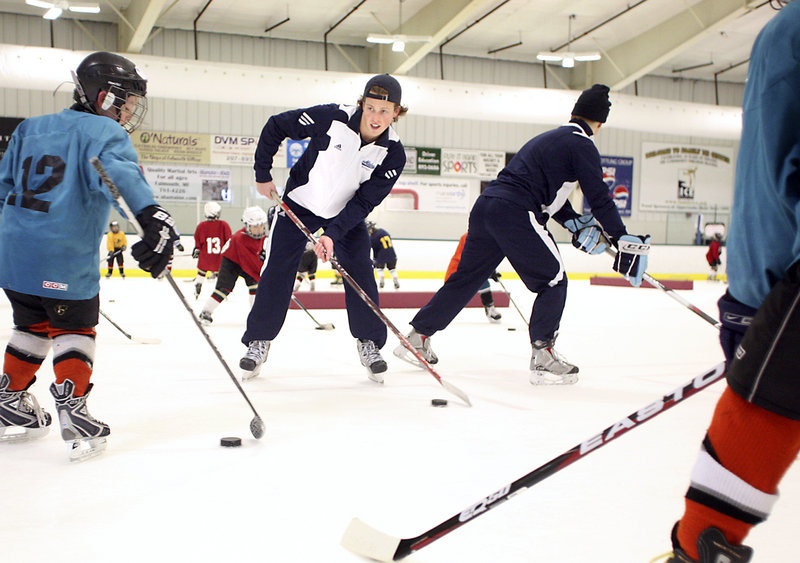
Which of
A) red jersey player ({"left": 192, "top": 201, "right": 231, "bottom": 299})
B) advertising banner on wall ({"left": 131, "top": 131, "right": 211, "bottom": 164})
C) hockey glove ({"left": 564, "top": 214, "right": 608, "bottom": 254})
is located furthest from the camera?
advertising banner on wall ({"left": 131, "top": 131, "right": 211, "bottom": 164})

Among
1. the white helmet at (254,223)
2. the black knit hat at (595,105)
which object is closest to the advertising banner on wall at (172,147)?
the white helmet at (254,223)

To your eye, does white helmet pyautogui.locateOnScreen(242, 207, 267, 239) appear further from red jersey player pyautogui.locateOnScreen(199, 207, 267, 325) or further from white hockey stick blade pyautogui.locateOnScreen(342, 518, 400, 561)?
white hockey stick blade pyautogui.locateOnScreen(342, 518, 400, 561)

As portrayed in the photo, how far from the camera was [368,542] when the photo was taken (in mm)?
1250

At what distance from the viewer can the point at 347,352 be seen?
12.2 ft

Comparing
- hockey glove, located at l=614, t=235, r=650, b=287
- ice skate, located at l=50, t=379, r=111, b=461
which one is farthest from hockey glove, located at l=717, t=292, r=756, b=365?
hockey glove, located at l=614, t=235, r=650, b=287

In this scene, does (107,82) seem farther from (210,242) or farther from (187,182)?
(187,182)

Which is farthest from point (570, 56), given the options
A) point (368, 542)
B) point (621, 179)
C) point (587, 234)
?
point (368, 542)

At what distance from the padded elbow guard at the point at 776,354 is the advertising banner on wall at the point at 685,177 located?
53.0 feet

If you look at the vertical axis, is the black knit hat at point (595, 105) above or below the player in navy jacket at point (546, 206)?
above

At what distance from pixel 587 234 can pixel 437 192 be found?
1154cm

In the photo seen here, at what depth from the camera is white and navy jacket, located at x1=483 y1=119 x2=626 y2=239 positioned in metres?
2.80

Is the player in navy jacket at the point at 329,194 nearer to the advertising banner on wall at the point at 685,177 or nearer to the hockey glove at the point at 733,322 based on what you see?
the hockey glove at the point at 733,322

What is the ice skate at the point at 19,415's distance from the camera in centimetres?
191

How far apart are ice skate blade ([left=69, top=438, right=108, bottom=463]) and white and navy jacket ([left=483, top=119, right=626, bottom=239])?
1.77 m
